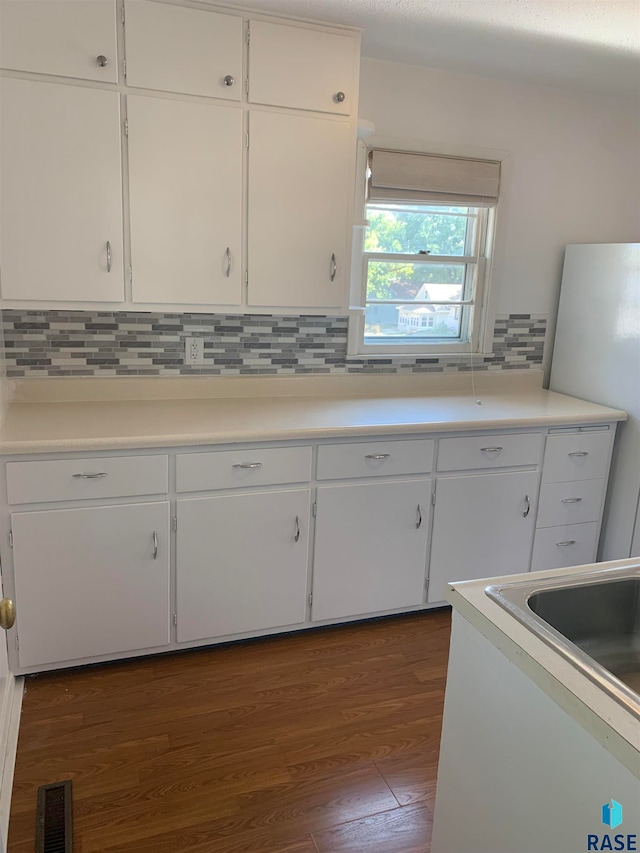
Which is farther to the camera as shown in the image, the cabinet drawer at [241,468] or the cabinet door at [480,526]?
the cabinet door at [480,526]

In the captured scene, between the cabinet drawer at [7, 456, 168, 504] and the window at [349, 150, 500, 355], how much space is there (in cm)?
120

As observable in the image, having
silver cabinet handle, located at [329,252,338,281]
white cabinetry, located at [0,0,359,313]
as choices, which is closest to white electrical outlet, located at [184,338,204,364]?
white cabinetry, located at [0,0,359,313]

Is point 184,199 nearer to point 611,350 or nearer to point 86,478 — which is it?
point 86,478

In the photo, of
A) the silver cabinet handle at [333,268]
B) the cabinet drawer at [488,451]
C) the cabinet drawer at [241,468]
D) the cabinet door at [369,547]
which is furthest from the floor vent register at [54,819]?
the silver cabinet handle at [333,268]

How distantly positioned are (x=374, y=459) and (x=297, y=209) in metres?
1.01

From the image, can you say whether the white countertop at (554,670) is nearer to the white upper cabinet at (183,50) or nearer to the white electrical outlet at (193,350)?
the white electrical outlet at (193,350)

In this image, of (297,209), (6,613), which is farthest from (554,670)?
(297,209)

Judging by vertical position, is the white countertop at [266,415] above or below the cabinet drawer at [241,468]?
above

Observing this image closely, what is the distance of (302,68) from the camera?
2.43 metres

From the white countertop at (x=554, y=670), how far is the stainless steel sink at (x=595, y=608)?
0.10 ft

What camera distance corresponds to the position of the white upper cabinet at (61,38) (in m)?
2.09

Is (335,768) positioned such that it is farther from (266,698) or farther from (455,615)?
(455,615)


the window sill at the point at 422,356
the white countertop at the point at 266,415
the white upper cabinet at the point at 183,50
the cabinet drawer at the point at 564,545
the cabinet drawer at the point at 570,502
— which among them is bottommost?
the cabinet drawer at the point at 564,545

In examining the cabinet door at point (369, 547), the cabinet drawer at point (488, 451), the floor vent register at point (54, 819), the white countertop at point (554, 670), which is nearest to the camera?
the white countertop at point (554, 670)
